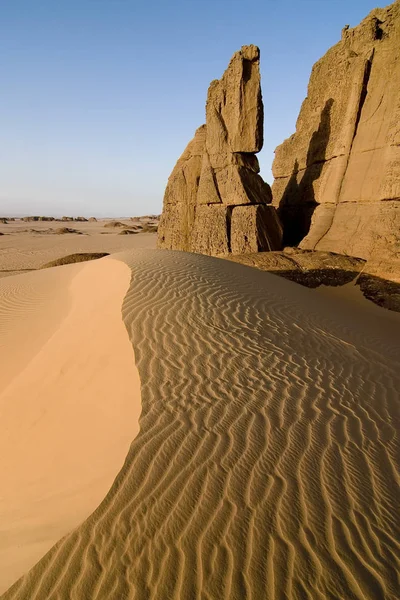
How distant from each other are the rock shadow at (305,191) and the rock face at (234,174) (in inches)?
78.3

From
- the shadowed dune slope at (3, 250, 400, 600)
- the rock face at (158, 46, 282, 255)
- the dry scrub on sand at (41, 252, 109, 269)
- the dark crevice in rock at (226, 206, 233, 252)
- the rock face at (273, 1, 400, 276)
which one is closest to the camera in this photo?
the shadowed dune slope at (3, 250, 400, 600)

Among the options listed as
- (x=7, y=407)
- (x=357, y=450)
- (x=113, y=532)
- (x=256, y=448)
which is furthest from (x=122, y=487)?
(x=7, y=407)

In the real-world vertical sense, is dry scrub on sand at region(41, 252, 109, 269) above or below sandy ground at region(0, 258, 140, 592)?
below

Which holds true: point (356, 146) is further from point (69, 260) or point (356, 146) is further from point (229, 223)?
point (69, 260)

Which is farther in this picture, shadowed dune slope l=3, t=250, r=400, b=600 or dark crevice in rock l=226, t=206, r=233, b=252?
dark crevice in rock l=226, t=206, r=233, b=252

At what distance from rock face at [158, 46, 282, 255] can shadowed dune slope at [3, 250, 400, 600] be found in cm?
1037

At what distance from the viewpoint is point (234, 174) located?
50.3 feet

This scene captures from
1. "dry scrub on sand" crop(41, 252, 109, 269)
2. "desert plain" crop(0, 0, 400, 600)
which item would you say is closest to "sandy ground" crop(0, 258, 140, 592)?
"desert plain" crop(0, 0, 400, 600)

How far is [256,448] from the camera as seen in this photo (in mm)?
3029

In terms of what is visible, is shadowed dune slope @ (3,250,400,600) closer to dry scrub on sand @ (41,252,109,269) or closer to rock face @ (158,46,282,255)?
rock face @ (158,46,282,255)

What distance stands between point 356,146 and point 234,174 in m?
4.70

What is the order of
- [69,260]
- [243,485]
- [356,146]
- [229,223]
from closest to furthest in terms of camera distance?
1. [243,485]
2. [356,146]
3. [229,223]
4. [69,260]

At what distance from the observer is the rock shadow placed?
610 inches

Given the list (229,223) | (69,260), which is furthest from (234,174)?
(69,260)
